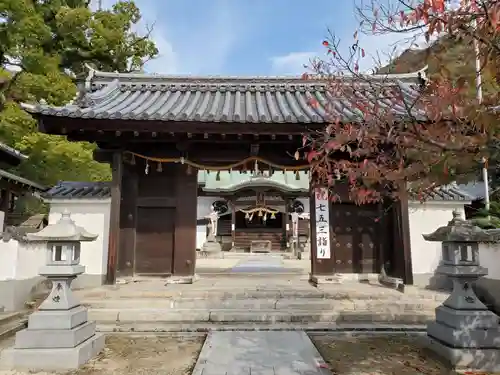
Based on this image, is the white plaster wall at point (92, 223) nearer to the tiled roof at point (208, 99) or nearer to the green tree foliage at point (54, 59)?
the tiled roof at point (208, 99)

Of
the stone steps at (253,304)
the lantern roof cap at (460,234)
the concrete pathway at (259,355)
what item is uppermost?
the lantern roof cap at (460,234)

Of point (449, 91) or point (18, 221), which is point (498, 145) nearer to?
point (449, 91)

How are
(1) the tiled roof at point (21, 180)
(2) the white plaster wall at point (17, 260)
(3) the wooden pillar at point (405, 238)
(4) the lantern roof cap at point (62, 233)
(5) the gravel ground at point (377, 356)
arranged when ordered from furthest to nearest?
(1) the tiled roof at point (21, 180) → (3) the wooden pillar at point (405, 238) → (2) the white plaster wall at point (17, 260) → (4) the lantern roof cap at point (62, 233) → (5) the gravel ground at point (377, 356)

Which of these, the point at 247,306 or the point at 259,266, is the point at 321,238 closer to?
the point at 247,306

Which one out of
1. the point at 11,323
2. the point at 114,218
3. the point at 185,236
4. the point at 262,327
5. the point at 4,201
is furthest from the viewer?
the point at 4,201

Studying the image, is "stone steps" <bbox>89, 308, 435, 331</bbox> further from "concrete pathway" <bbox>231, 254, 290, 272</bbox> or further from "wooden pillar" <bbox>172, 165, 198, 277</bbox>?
"concrete pathway" <bbox>231, 254, 290, 272</bbox>

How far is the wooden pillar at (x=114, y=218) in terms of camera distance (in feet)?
25.9

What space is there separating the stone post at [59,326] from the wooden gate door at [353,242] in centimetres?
586

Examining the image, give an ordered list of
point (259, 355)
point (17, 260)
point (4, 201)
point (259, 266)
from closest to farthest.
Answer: point (259, 355) → point (17, 260) → point (259, 266) → point (4, 201)

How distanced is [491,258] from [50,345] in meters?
8.09

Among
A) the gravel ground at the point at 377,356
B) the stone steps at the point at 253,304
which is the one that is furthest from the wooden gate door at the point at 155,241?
the gravel ground at the point at 377,356

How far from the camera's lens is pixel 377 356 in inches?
193

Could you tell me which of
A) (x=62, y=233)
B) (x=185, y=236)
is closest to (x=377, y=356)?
(x=62, y=233)

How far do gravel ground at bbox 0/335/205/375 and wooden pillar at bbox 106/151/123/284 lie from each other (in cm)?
234
